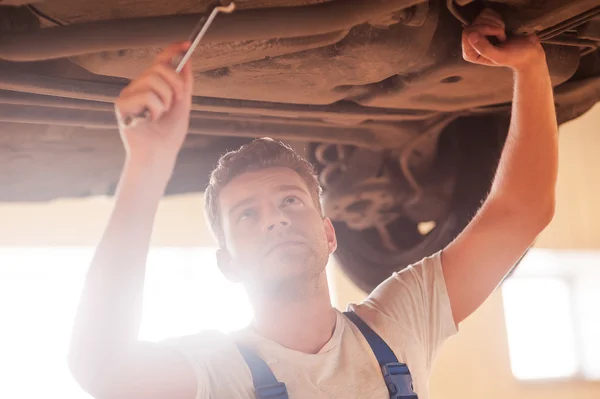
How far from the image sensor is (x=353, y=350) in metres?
1.12

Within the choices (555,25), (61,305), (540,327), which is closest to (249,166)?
(555,25)

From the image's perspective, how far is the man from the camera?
2.89ft

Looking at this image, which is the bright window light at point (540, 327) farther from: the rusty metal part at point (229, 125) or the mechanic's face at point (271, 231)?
the mechanic's face at point (271, 231)

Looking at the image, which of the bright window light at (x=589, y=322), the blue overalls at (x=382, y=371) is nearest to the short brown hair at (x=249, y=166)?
the blue overalls at (x=382, y=371)

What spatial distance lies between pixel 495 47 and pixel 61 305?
268cm

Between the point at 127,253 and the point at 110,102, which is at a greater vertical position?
the point at 110,102

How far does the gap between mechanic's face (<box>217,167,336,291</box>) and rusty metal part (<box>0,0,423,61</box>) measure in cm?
28

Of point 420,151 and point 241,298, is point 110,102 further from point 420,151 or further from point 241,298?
point 241,298

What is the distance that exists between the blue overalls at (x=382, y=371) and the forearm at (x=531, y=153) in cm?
33

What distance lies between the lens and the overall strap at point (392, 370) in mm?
1058

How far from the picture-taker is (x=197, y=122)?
→ 1.37 meters

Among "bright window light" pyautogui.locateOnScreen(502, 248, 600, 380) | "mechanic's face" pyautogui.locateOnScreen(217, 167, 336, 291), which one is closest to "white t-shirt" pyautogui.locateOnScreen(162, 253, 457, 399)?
"mechanic's face" pyautogui.locateOnScreen(217, 167, 336, 291)

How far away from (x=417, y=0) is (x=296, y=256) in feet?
1.32

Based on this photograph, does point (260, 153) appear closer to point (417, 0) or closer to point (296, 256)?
point (296, 256)
